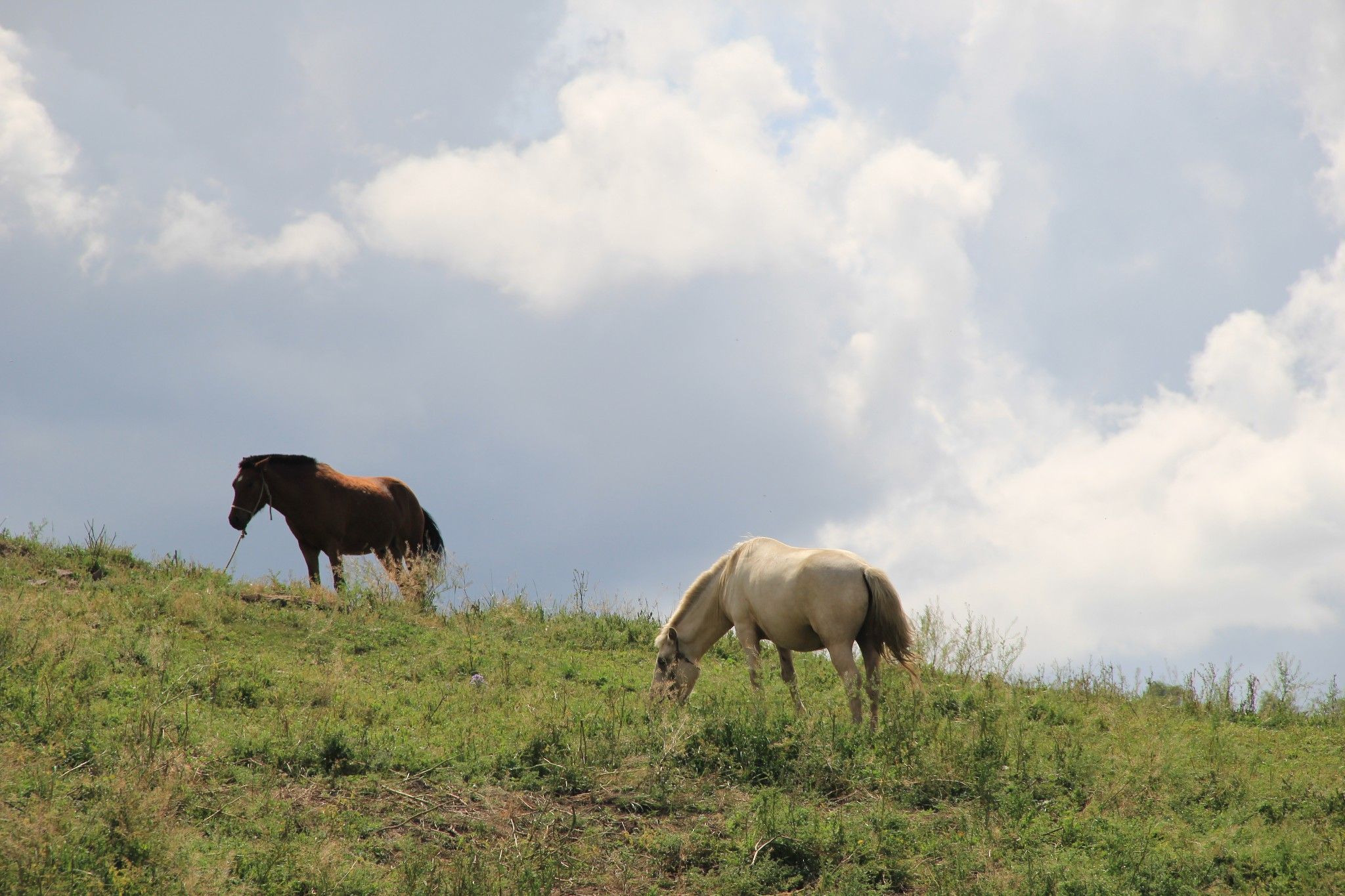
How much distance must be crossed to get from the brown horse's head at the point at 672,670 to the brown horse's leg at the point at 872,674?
2.07 metres

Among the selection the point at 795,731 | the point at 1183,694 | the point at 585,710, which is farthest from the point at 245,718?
the point at 1183,694

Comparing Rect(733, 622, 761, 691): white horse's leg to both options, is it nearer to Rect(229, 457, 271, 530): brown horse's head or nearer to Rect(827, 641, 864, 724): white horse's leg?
Rect(827, 641, 864, 724): white horse's leg

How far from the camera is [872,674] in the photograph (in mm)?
9922

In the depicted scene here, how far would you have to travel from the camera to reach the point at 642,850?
24.2 feet

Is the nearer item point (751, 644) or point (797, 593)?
point (797, 593)

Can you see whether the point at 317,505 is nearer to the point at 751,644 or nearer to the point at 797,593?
the point at 751,644

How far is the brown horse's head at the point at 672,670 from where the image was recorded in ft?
36.4

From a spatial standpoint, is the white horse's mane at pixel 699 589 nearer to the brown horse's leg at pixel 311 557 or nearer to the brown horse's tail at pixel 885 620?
the brown horse's tail at pixel 885 620

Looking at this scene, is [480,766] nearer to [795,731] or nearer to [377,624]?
[795,731]

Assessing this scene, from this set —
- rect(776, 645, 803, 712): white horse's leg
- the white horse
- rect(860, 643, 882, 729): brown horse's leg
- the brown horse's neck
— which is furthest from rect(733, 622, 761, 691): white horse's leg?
rect(860, 643, 882, 729): brown horse's leg

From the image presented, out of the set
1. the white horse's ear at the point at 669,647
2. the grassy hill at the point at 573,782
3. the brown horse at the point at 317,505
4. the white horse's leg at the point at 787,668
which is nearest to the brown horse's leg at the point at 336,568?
the brown horse at the point at 317,505

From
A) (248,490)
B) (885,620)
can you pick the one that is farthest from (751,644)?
(248,490)

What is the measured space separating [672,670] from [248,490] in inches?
380

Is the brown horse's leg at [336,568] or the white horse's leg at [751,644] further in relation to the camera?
the brown horse's leg at [336,568]
